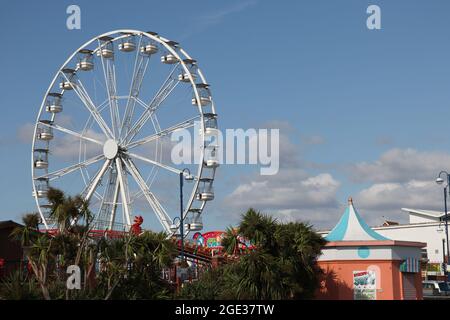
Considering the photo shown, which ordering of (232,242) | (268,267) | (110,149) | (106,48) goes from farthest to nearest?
(106,48) → (110,149) → (232,242) → (268,267)

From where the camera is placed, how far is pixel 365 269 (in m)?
36.1

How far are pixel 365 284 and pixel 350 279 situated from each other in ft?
2.63

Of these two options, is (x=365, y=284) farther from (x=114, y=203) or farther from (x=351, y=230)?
(x=114, y=203)

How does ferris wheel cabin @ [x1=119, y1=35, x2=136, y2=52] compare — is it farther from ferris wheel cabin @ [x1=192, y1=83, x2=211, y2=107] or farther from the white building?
the white building

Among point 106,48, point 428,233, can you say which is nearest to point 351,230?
point 106,48

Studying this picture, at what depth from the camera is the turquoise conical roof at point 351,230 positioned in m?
37.4

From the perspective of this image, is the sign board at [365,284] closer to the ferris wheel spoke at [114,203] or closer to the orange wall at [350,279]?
the orange wall at [350,279]

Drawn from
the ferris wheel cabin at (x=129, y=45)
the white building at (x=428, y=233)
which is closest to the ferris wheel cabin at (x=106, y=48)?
the ferris wheel cabin at (x=129, y=45)

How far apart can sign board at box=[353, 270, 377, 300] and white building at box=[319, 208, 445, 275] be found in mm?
48134

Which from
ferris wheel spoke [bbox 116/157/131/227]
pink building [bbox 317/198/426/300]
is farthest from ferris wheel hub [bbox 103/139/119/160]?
pink building [bbox 317/198/426/300]

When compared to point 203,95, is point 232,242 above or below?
below
